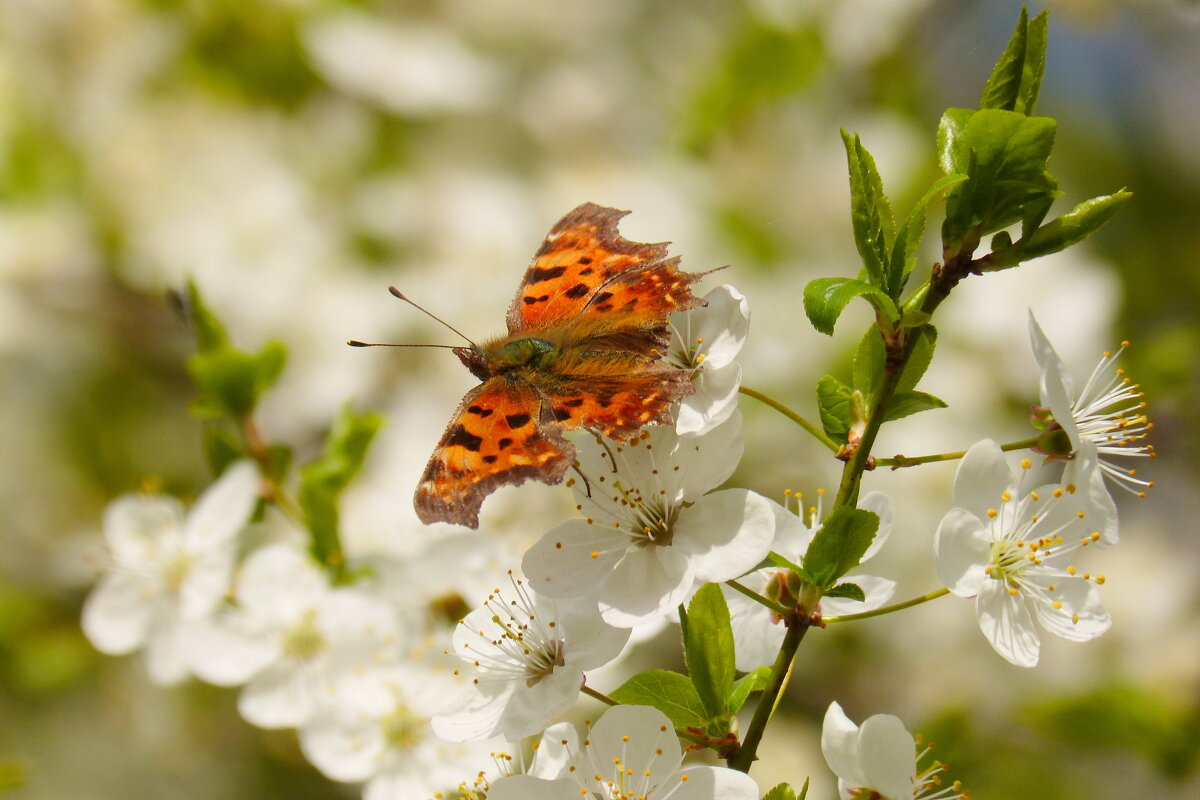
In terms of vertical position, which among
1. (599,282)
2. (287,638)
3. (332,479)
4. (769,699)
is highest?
(599,282)

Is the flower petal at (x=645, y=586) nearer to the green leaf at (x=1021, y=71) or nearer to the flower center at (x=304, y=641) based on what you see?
the green leaf at (x=1021, y=71)

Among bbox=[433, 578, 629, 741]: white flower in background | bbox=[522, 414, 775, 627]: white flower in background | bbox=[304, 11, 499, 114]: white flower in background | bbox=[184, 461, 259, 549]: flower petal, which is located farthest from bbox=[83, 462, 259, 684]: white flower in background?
bbox=[304, 11, 499, 114]: white flower in background

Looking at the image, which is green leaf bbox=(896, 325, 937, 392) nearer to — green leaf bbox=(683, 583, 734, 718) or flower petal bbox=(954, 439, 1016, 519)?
flower petal bbox=(954, 439, 1016, 519)

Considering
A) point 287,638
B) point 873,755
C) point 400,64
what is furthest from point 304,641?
point 400,64

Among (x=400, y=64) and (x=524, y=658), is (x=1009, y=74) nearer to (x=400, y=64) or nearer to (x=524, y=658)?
(x=524, y=658)

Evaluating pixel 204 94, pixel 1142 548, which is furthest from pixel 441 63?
pixel 1142 548

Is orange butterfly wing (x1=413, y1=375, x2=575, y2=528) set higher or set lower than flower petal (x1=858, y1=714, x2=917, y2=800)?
higher

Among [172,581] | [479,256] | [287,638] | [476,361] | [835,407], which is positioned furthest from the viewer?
[479,256]
